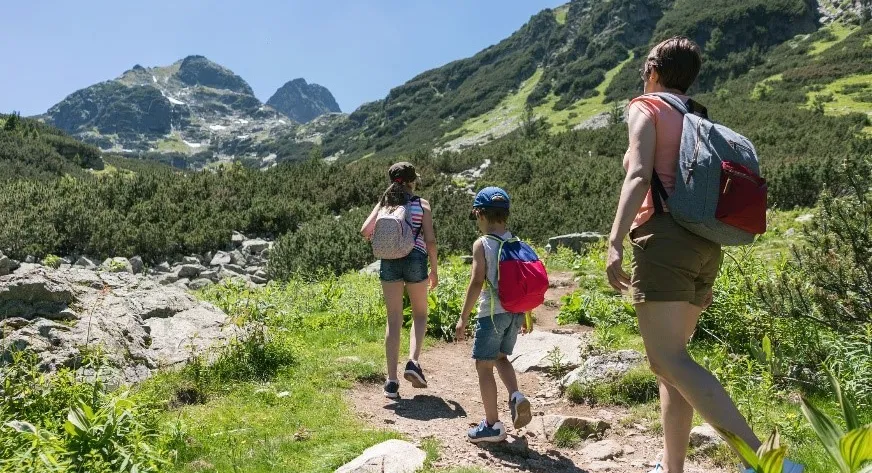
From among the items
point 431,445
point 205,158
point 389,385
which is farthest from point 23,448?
point 205,158

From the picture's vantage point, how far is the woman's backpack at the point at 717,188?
2424 mm

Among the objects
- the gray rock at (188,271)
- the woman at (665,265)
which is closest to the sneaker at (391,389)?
the woman at (665,265)

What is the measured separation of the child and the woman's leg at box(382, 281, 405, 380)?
115 cm

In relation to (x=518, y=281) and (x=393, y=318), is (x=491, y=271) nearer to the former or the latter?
(x=518, y=281)

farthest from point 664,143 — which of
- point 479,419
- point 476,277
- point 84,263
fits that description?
point 84,263

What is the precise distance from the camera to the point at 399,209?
4.88 metres

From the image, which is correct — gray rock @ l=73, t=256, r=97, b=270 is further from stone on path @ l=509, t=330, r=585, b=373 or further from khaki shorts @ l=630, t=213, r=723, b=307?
khaki shorts @ l=630, t=213, r=723, b=307

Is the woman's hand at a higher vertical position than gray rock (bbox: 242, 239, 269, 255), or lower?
higher

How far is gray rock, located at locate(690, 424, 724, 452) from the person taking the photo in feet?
11.7

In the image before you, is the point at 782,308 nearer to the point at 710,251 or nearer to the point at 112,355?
the point at 710,251

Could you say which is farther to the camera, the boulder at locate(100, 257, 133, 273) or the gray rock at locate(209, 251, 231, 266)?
the gray rock at locate(209, 251, 231, 266)

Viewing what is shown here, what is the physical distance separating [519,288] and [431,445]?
3.61 ft

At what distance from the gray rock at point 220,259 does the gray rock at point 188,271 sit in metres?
0.52


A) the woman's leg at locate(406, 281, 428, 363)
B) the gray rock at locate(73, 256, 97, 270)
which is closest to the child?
the woman's leg at locate(406, 281, 428, 363)
